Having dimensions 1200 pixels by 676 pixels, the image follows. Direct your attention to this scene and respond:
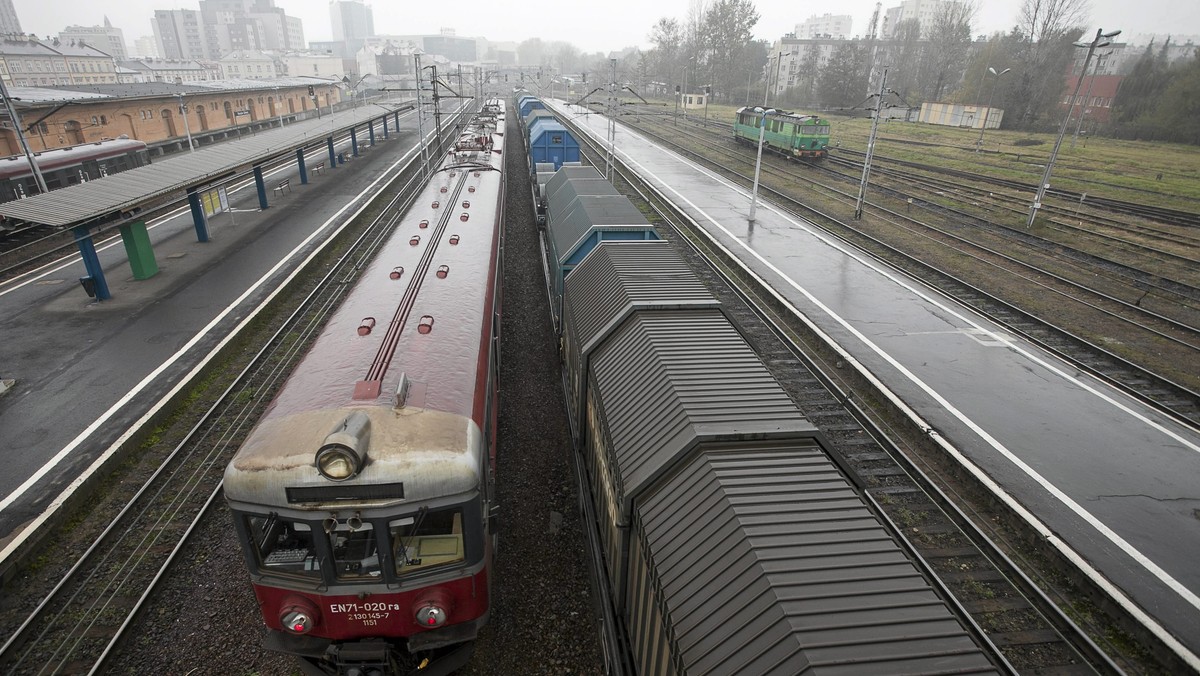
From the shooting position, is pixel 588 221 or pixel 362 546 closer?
pixel 362 546

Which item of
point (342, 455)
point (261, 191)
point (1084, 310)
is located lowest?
point (1084, 310)

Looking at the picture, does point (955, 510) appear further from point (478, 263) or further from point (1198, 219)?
point (1198, 219)

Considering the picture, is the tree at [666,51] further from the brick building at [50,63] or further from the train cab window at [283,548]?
the train cab window at [283,548]

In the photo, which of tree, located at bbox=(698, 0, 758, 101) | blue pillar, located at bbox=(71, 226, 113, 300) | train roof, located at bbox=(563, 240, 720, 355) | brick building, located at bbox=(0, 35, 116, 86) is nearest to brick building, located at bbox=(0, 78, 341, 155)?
blue pillar, located at bbox=(71, 226, 113, 300)

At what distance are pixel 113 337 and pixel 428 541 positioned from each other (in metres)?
16.0

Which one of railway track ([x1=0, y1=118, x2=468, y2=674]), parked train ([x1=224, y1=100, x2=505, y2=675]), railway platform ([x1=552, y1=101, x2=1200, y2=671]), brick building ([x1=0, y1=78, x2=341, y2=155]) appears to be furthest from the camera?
brick building ([x1=0, y1=78, x2=341, y2=155])


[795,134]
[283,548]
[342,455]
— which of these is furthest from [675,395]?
[795,134]

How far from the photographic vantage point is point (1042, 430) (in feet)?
40.9

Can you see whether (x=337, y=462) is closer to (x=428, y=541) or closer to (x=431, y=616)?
(x=428, y=541)

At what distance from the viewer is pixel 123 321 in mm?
17312

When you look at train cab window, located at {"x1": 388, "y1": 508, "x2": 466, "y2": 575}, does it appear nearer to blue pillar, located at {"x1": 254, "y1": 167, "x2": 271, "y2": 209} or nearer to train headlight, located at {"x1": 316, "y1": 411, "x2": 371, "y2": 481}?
train headlight, located at {"x1": 316, "y1": 411, "x2": 371, "y2": 481}

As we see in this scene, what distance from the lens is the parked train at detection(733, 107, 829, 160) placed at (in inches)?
1708

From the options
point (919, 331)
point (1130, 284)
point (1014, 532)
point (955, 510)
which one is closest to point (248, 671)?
point (955, 510)

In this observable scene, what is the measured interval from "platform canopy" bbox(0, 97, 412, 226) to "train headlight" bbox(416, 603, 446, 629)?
17218 mm
